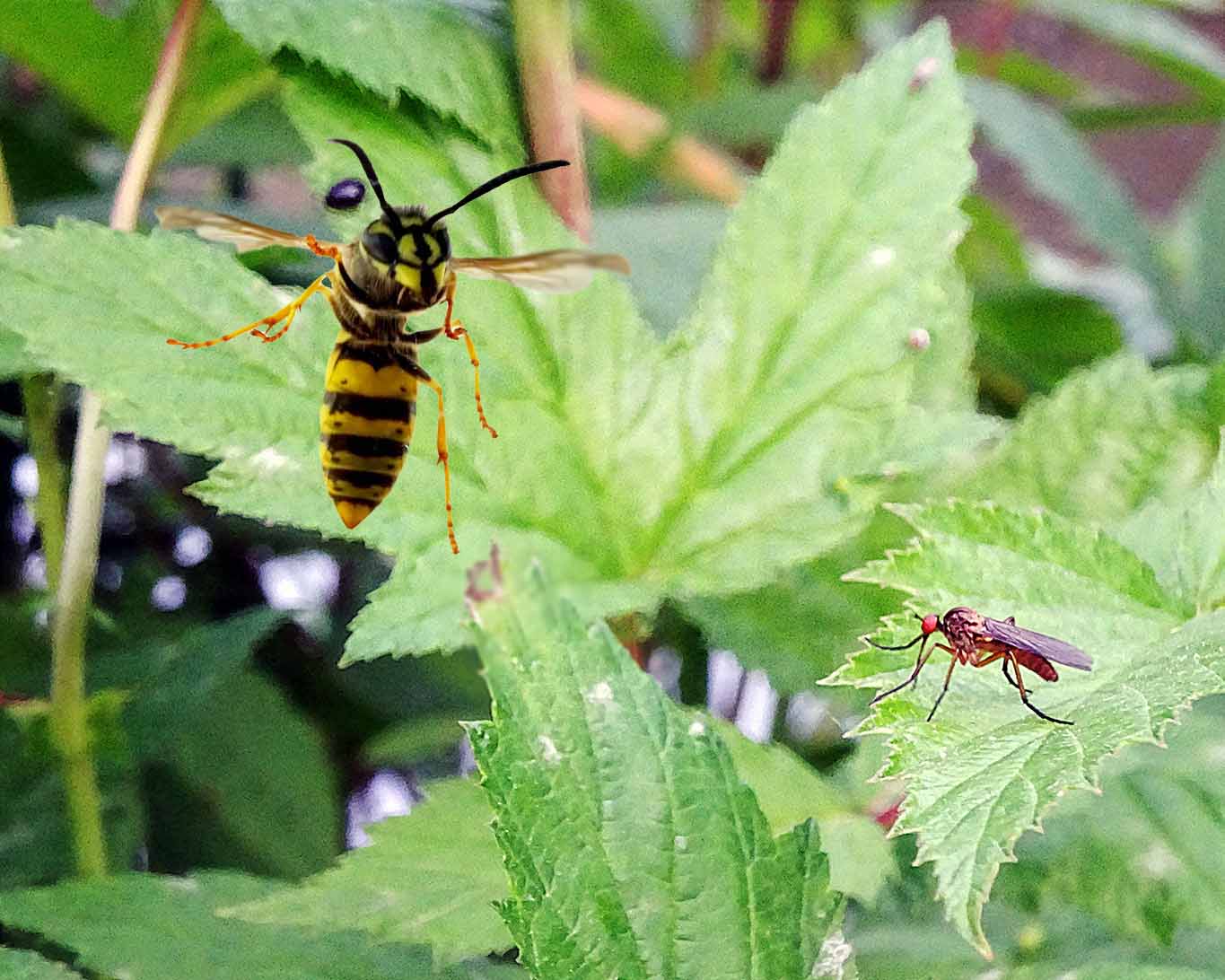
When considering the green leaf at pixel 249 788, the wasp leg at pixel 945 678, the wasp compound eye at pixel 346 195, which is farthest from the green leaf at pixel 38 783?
the wasp leg at pixel 945 678

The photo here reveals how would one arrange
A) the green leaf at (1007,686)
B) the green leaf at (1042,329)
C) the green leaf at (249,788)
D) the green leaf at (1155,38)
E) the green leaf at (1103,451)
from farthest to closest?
the green leaf at (1155,38), the green leaf at (1042,329), the green leaf at (249,788), the green leaf at (1103,451), the green leaf at (1007,686)

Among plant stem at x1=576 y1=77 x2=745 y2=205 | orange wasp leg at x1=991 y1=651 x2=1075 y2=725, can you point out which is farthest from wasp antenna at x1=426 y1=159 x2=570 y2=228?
plant stem at x1=576 y1=77 x2=745 y2=205

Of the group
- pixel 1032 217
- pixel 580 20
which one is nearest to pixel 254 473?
pixel 580 20

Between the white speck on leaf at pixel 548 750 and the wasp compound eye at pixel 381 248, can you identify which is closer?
the white speck on leaf at pixel 548 750

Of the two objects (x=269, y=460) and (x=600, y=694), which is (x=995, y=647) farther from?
(x=269, y=460)

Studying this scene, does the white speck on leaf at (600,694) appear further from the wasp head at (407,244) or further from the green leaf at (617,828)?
the wasp head at (407,244)
